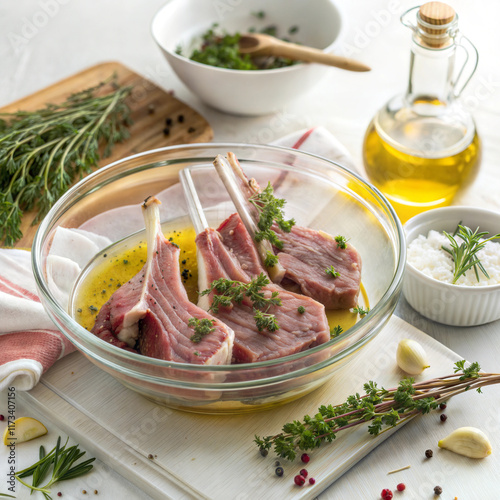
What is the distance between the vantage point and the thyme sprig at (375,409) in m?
1.88

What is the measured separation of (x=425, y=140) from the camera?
2723 mm

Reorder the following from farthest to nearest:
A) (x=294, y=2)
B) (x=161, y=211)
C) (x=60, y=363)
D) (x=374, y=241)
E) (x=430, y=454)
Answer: (x=294, y=2), (x=161, y=211), (x=374, y=241), (x=60, y=363), (x=430, y=454)

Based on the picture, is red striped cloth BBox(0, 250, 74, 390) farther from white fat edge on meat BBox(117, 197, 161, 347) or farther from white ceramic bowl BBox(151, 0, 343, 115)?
white ceramic bowl BBox(151, 0, 343, 115)

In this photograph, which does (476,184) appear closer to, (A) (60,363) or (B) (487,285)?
(B) (487,285)

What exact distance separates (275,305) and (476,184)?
157cm

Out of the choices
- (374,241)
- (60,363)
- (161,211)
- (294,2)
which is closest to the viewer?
(60,363)

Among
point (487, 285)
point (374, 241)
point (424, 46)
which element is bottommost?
point (487, 285)

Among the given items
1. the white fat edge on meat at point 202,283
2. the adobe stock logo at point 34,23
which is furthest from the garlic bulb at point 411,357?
the adobe stock logo at point 34,23

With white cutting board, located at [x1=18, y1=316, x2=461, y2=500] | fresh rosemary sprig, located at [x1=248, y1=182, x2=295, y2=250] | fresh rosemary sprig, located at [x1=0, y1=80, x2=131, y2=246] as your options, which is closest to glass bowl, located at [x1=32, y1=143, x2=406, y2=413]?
white cutting board, located at [x1=18, y1=316, x2=461, y2=500]

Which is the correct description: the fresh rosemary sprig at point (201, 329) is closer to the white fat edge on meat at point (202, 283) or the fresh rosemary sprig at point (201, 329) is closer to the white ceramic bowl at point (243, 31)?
the white fat edge on meat at point (202, 283)

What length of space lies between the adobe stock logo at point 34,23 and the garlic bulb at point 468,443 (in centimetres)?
351

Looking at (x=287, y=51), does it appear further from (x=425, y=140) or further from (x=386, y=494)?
(x=386, y=494)

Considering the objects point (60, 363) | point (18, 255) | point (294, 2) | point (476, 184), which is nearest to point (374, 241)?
point (476, 184)

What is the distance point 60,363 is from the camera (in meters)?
2.22
